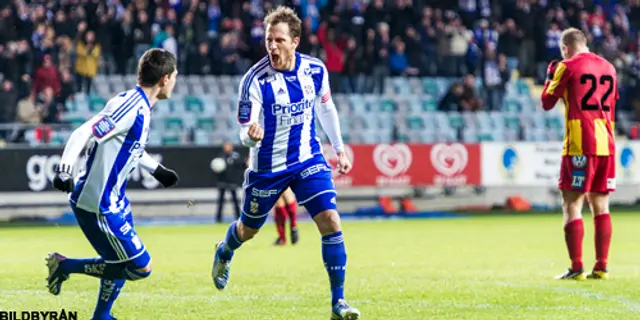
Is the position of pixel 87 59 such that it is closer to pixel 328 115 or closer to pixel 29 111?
pixel 29 111

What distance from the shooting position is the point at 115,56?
26.8 m

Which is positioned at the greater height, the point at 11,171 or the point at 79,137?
the point at 79,137

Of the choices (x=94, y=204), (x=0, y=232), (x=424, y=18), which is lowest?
(x=0, y=232)

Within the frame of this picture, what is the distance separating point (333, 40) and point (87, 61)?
5.95 metres

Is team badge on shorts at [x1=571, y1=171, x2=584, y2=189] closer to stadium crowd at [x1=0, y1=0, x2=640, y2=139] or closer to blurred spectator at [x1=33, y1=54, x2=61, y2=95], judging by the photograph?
stadium crowd at [x1=0, y1=0, x2=640, y2=139]

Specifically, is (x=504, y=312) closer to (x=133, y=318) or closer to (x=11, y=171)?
(x=133, y=318)

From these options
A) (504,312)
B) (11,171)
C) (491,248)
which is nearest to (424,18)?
(11,171)

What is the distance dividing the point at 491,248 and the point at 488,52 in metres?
14.5

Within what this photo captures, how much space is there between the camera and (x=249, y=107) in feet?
29.8

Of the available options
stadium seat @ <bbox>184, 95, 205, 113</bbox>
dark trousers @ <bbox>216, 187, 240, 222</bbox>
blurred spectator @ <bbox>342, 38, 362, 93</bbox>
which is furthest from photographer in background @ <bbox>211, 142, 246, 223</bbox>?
blurred spectator @ <bbox>342, 38, 362, 93</bbox>

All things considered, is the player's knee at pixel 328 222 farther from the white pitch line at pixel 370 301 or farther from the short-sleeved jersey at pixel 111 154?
the short-sleeved jersey at pixel 111 154

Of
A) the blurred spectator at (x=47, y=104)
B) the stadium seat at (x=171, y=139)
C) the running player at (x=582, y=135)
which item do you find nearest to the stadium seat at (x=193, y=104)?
the stadium seat at (x=171, y=139)

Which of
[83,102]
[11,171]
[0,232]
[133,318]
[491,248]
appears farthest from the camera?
[83,102]

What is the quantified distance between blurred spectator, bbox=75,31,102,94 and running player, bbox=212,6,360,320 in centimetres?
1742
